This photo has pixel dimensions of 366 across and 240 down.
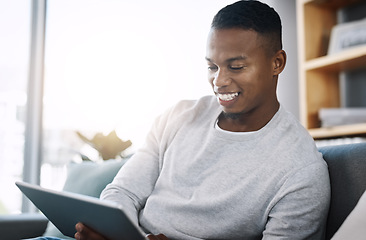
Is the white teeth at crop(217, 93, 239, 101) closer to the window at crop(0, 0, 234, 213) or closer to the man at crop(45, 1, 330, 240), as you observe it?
the man at crop(45, 1, 330, 240)

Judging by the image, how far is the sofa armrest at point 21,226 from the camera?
1.69 metres

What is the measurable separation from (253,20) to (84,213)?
652mm

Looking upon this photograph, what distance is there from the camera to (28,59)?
331 centimetres

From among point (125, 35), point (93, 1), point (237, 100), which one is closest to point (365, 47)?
point (237, 100)

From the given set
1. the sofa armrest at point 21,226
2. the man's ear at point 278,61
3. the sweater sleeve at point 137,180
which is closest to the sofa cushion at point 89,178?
the sofa armrest at point 21,226

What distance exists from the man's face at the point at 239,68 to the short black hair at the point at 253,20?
0.06 ft

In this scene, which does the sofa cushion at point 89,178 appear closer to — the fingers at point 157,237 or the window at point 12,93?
the fingers at point 157,237

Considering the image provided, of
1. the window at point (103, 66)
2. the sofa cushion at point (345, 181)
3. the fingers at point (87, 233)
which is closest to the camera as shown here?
the fingers at point (87, 233)

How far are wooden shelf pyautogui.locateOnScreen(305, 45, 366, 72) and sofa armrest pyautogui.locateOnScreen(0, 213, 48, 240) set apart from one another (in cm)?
165

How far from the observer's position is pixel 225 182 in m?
1.16

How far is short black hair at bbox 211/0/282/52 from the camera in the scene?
3.91 feet

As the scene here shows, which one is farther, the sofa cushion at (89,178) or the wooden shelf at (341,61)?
the wooden shelf at (341,61)

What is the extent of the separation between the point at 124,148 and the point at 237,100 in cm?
171

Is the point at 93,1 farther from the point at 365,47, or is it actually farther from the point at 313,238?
the point at 313,238
